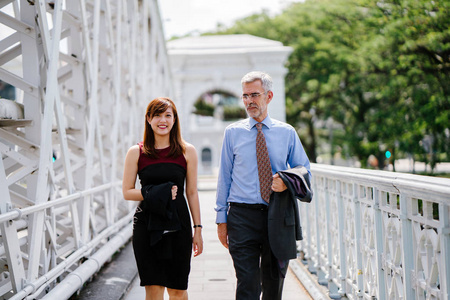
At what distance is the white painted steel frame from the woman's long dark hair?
0.95 meters

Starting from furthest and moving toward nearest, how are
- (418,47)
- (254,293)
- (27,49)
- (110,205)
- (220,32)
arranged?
(220,32) < (418,47) < (110,205) < (27,49) < (254,293)

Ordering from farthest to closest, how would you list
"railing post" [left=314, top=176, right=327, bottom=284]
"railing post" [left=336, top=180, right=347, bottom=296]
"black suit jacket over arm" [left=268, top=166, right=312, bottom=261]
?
1. "railing post" [left=314, top=176, right=327, bottom=284]
2. "railing post" [left=336, top=180, right=347, bottom=296]
3. "black suit jacket over arm" [left=268, top=166, right=312, bottom=261]

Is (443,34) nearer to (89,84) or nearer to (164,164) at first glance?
(89,84)

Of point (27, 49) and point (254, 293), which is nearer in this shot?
point (254, 293)

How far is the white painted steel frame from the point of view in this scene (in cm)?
409

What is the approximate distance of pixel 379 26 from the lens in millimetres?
21438

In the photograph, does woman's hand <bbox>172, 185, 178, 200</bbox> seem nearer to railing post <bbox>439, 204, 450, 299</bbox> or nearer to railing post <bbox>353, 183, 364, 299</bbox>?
railing post <bbox>353, 183, 364, 299</bbox>

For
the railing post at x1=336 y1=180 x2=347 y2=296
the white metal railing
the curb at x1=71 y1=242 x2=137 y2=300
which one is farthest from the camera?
the curb at x1=71 y1=242 x2=137 y2=300

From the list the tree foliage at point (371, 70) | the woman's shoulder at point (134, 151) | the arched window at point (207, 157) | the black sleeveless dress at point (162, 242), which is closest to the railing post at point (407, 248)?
the black sleeveless dress at point (162, 242)

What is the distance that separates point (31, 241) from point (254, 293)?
1.74m

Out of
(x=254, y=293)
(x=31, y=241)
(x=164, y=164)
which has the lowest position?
(x=254, y=293)

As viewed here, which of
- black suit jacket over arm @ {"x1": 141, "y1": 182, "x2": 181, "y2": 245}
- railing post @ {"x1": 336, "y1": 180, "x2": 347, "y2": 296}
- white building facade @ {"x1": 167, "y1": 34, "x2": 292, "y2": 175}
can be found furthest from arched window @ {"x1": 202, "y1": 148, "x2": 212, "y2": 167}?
black suit jacket over arm @ {"x1": 141, "y1": 182, "x2": 181, "y2": 245}

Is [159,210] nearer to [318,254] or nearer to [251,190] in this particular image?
[251,190]

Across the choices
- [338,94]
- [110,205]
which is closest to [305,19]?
[338,94]
